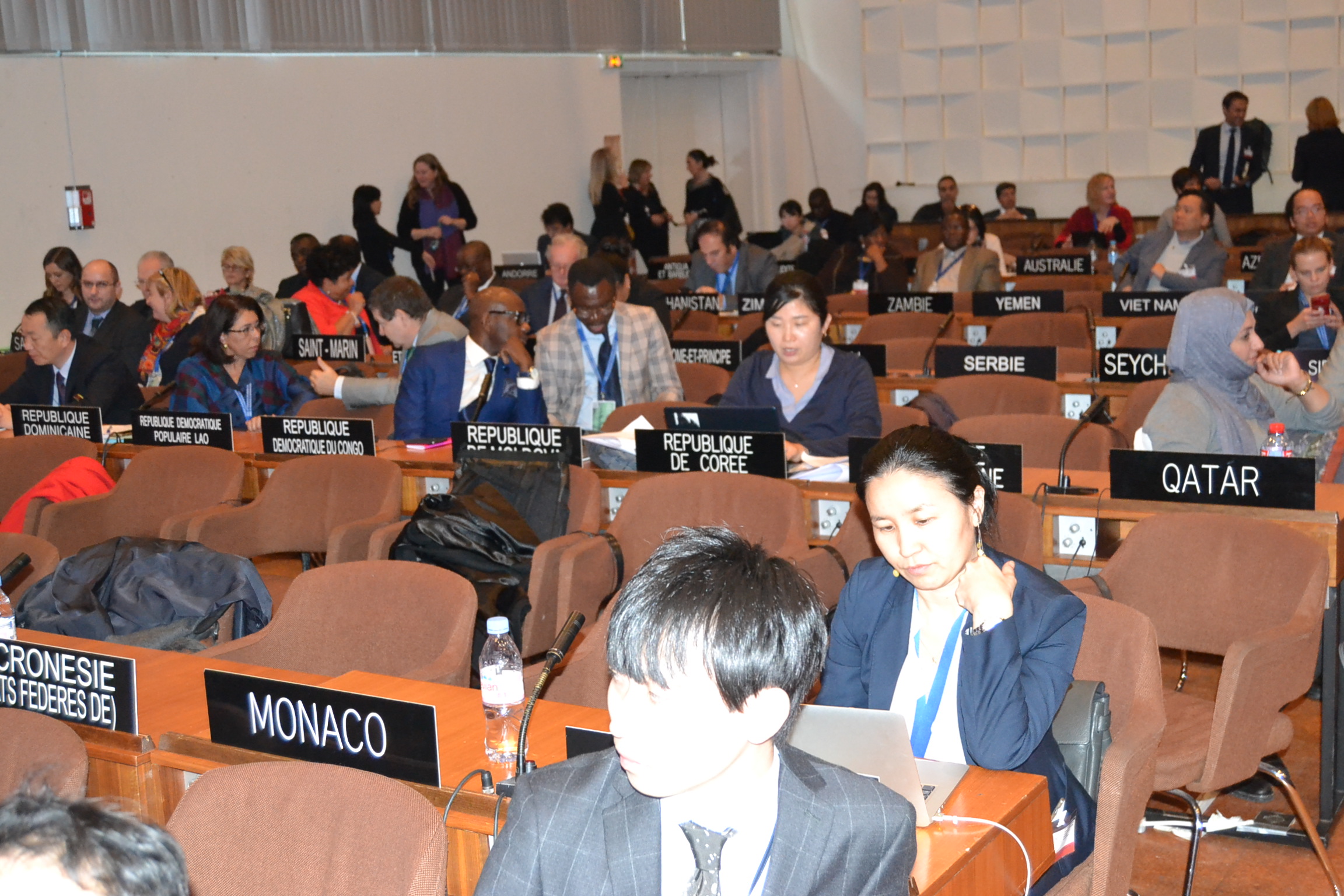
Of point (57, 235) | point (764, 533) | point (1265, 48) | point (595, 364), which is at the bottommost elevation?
point (764, 533)

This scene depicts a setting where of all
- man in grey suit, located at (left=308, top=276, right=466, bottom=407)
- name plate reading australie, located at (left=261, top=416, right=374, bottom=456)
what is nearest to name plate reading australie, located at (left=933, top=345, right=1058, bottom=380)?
man in grey suit, located at (left=308, top=276, right=466, bottom=407)

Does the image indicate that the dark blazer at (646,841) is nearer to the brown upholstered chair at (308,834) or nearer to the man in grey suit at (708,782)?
the man in grey suit at (708,782)

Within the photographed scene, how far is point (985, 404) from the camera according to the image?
15.6 ft

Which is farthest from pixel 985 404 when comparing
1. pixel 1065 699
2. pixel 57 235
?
pixel 57 235

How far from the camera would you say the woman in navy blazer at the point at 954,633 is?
1976mm

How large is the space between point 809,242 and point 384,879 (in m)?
10.7

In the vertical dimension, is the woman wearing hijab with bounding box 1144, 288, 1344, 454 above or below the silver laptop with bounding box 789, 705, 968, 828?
above

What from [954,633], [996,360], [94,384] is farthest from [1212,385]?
[94,384]

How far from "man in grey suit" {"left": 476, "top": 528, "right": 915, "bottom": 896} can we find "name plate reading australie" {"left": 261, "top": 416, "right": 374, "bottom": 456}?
3.08 metres

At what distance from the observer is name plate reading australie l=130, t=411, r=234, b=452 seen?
4.70 metres

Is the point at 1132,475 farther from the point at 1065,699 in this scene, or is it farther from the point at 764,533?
the point at 1065,699

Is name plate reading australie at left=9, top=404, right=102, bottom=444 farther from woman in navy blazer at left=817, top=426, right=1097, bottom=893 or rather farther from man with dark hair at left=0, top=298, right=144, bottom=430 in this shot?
woman in navy blazer at left=817, top=426, right=1097, bottom=893

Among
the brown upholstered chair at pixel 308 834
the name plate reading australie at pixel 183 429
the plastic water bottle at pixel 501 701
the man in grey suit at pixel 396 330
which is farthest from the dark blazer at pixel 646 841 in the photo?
the man in grey suit at pixel 396 330

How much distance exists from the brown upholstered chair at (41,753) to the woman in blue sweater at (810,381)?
237 cm
